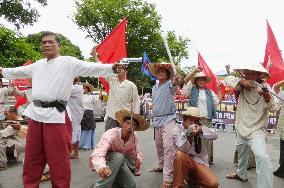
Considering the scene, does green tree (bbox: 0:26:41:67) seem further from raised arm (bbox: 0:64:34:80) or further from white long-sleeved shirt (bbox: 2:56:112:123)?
white long-sleeved shirt (bbox: 2:56:112:123)

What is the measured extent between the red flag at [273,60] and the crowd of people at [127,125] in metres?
0.39

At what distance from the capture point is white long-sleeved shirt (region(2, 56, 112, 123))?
14.0 feet

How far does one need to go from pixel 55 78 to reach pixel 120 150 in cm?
142

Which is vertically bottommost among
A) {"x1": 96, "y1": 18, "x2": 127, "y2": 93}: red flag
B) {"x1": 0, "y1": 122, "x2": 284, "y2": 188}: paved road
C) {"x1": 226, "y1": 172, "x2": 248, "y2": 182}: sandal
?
{"x1": 0, "y1": 122, "x2": 284, "y2": 188}: paved road

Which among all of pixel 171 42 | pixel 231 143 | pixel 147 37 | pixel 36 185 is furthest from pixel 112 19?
pixel 36 185

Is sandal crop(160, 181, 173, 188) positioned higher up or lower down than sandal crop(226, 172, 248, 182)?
higher up

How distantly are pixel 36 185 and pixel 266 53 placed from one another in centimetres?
424

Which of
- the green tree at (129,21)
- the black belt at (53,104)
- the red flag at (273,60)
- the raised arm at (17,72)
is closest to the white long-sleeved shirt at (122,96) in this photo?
the red flag at (273,60)

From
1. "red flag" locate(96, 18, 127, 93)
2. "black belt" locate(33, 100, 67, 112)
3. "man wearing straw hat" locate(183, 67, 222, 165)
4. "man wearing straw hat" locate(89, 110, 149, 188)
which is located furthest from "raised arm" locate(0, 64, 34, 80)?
"man wearing straw hat" locate(183, 67, 222, 165)

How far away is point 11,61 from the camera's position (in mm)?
27703

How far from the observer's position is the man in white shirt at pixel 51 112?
4293mm

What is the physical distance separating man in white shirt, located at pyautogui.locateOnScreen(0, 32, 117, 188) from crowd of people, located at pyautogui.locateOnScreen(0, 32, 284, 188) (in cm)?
1

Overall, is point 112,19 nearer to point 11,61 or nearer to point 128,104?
point 11,61

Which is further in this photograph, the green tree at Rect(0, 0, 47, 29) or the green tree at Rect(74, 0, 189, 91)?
the green tree at Rect(74, 0, 189, 91)
